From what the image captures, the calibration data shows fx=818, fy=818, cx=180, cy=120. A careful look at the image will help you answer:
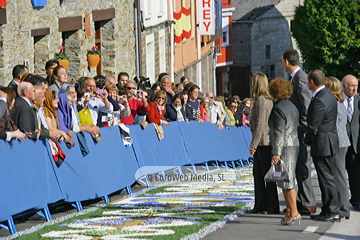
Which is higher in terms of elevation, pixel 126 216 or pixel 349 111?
pixel 349 111

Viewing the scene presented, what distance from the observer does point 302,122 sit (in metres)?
10.5

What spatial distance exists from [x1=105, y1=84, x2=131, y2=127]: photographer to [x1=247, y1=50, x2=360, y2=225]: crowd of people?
10.6 ft

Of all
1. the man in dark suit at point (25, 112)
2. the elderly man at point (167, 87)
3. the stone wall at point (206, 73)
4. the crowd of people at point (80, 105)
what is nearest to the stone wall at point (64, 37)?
the crowd of people at point (80, 105)

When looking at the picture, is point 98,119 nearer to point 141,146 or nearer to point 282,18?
point 141,146

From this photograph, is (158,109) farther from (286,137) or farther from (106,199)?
(286,137)

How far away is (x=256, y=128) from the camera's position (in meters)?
10.5

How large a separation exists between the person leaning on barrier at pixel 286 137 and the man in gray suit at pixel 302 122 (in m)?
0.60

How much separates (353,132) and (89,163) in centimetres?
373

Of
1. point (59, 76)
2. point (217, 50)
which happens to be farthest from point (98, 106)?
point (217, 50)

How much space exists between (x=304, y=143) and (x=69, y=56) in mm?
11309

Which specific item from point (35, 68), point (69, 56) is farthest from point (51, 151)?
point (69, 56)

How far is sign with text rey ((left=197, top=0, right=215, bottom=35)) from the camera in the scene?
41.9 meters

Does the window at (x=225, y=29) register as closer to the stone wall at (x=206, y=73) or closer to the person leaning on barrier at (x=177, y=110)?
the stone wall at (x=206, y=73)

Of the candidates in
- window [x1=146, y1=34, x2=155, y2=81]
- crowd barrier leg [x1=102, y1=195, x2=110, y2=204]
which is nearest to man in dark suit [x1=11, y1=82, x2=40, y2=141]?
crowd barrier leg [x1=102, y1=195, x2=110, y2=204]
